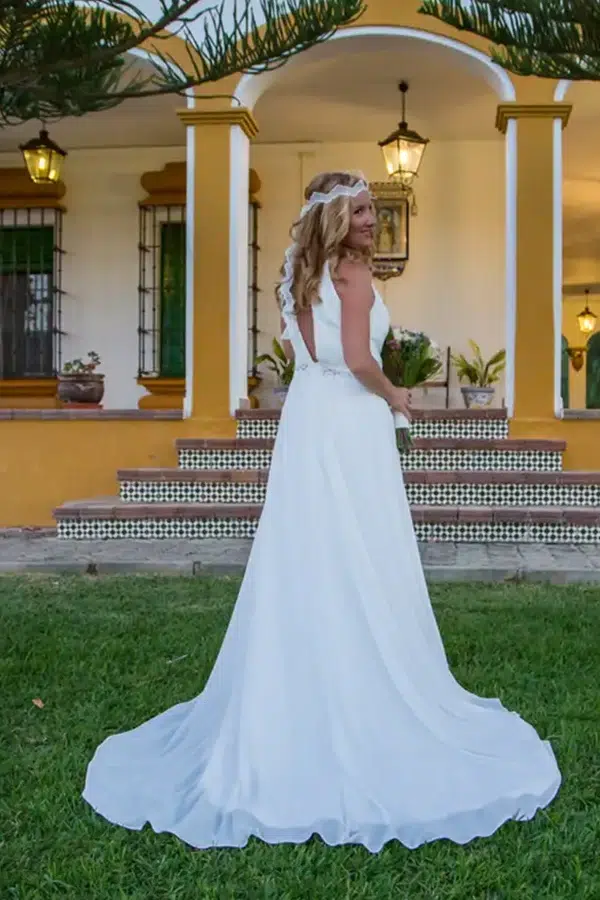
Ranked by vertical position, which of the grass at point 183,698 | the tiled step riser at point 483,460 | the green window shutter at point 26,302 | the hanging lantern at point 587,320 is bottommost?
the grass at point 183,698

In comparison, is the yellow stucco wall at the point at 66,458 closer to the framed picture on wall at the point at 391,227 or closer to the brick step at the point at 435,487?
the brick step at the point at 435,487

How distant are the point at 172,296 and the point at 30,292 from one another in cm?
165

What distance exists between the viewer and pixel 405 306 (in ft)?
32.6

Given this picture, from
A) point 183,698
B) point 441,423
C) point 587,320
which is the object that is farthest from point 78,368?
point 587,320

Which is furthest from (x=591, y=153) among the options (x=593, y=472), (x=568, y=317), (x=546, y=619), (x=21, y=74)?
(x=568, y=317)

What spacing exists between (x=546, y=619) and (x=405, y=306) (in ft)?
18.9

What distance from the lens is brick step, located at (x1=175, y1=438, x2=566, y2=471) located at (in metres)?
7.62

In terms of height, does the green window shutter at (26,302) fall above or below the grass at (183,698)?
above

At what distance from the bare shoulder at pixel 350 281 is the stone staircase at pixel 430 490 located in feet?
14.9

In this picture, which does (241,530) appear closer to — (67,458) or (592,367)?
(67,458)

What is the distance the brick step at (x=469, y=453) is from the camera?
7.62 metres

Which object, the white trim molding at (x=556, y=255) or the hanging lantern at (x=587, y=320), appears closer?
the white trim molding at (x=556, y=255)

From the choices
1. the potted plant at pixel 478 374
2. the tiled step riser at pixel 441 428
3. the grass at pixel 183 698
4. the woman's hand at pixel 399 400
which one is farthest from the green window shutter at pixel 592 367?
the woman's hand at pixel 399 400

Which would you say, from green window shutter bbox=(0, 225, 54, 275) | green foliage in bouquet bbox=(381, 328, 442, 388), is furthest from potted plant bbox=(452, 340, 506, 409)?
green window shutter bbox=(0, 225, 54, 275)
